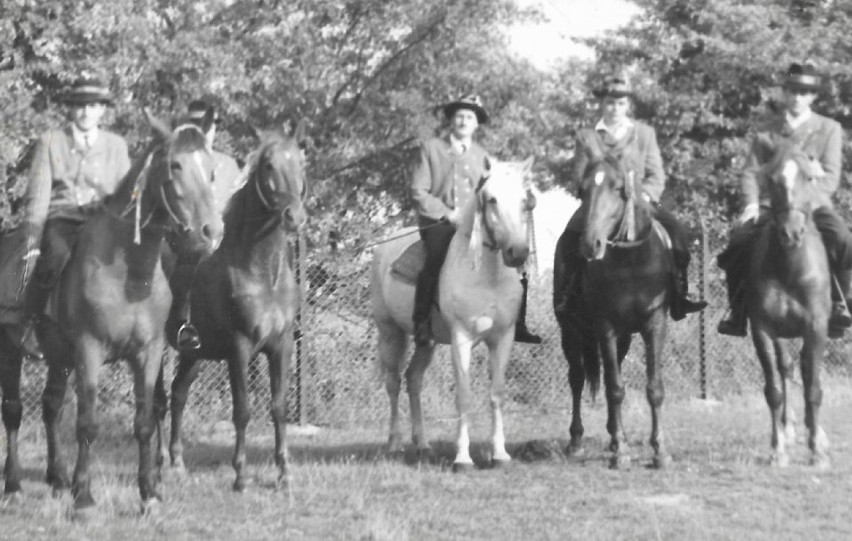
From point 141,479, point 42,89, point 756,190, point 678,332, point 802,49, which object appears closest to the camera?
point 141,479

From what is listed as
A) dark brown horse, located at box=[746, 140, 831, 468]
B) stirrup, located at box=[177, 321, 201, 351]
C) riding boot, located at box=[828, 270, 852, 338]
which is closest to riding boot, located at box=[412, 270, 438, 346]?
stirrup, located at box=[177, 321, 201, 351]

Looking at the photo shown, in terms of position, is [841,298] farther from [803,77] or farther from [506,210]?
[506,210]

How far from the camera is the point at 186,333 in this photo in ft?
Answer: 28.3

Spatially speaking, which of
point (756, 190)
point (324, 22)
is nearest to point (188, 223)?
point (756, 190)

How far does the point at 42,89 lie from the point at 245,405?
8.36 metres

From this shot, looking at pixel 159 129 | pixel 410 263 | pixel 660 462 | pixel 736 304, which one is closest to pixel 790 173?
pixel 736 304

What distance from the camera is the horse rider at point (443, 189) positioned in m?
10.2

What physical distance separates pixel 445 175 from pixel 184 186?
3.66 m

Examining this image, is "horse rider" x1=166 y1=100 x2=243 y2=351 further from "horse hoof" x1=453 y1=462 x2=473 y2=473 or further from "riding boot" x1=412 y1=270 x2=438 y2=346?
"horse hoof" x1=453 y1=462 x2=473 y2=473

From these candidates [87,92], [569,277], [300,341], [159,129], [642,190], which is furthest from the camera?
[300,341]

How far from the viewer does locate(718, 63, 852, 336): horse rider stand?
9.58m

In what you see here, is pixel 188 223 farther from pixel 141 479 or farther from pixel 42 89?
pixel 42 89

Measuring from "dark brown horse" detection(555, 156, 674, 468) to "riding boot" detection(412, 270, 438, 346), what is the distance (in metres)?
1.38

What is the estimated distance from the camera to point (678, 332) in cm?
1636
